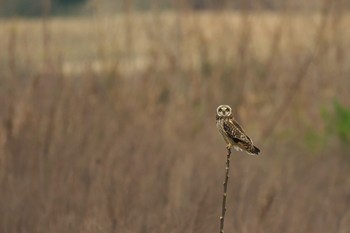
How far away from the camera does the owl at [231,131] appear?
6.99ft

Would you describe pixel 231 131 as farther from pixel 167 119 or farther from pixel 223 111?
pixel 167 119

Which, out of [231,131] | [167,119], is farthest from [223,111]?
[167,119]

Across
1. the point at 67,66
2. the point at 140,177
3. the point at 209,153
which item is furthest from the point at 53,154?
the point at 67,66

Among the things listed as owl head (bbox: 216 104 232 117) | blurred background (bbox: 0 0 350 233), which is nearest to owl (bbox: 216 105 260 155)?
owl head (bbox: 216 104 232 117)

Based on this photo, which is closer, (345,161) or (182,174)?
(182,174)

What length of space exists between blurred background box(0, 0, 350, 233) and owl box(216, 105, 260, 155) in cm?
112

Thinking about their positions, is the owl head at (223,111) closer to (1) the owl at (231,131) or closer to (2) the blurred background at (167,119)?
(1) the owl at (231,131)

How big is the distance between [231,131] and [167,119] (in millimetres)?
5003

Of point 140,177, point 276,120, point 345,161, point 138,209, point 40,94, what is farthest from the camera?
point 276,120

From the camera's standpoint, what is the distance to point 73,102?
5.81 m

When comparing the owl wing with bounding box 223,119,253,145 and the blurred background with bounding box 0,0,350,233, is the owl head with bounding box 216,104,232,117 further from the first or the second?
the blurred background with bounding box 0,0,350,233

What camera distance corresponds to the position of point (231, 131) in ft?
7.06

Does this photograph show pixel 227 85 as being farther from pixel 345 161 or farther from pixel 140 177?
pixel 140 177

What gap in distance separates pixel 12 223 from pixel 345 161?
3.89 metres
